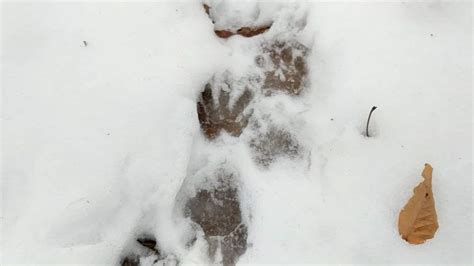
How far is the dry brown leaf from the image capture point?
1652 mm

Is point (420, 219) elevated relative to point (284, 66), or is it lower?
lower

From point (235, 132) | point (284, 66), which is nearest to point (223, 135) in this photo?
point (235, 132)

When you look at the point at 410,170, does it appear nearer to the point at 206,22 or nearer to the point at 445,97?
the point at 445,97

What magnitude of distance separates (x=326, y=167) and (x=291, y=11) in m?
0.69

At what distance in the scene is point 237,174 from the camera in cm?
188

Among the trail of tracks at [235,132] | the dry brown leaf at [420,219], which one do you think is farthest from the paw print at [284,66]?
the dry brown leaf at [420,219]

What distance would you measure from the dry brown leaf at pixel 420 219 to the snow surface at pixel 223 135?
0.05 meters

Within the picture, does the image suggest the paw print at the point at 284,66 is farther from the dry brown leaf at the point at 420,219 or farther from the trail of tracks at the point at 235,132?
the dry brown leaf at the point at 420,219

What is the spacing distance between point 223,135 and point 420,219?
792 mm

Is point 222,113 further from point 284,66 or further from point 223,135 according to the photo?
point 284,66

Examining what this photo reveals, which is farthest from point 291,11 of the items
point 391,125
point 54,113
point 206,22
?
point 54,113

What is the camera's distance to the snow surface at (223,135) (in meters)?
1.70

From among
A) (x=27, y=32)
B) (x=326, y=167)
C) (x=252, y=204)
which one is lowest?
(x=252, y=204)

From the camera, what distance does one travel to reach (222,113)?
1982 mm
